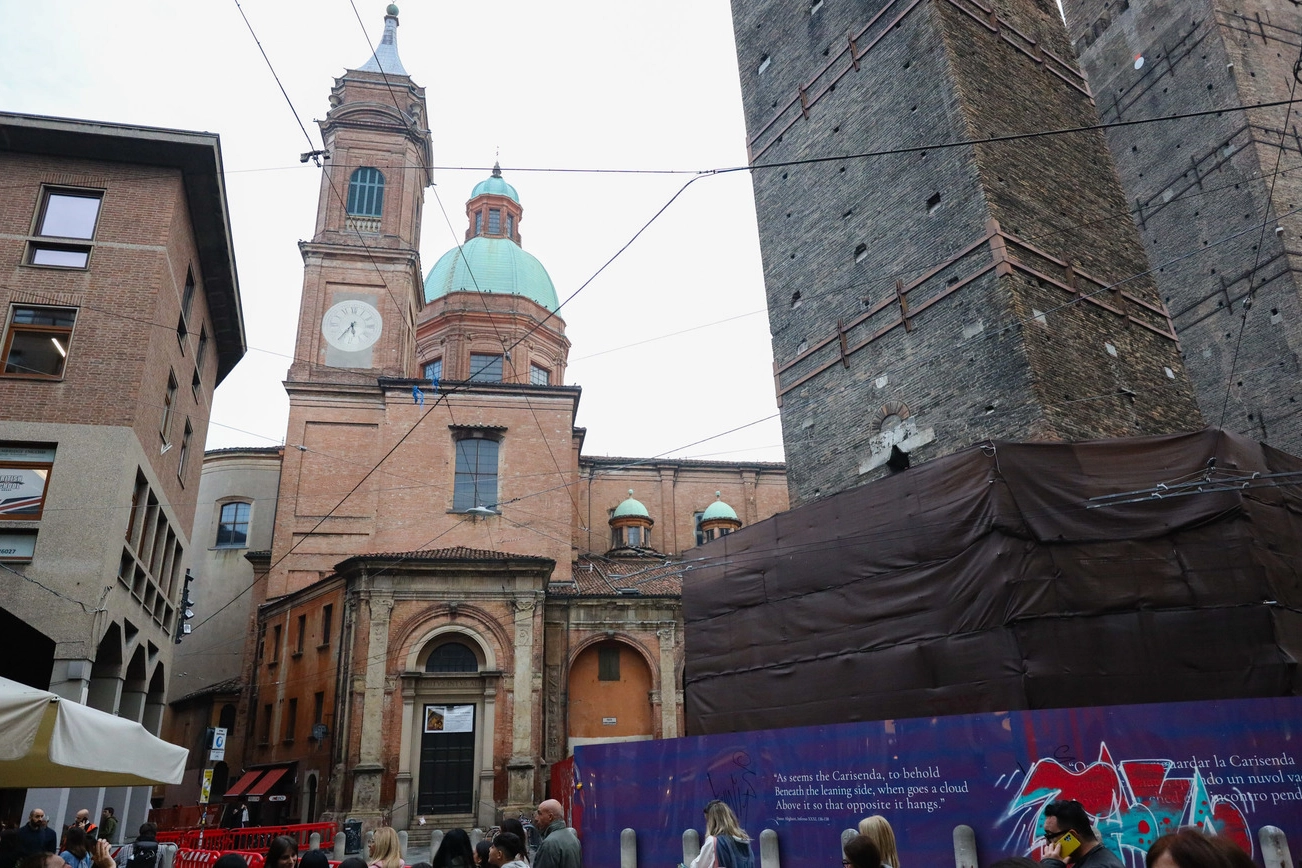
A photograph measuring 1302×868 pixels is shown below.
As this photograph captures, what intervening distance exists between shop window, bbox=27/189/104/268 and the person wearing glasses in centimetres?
1623

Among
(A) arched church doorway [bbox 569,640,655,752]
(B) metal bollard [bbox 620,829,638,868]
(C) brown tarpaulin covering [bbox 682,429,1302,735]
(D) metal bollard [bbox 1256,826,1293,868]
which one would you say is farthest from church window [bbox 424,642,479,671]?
(D) metal bollard [bbox 1256,826,1293,868]

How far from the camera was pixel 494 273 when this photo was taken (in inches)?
1636

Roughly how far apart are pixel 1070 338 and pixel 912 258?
2.77m

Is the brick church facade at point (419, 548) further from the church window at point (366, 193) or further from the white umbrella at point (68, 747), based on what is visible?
the white umbrella at point (68, 747)

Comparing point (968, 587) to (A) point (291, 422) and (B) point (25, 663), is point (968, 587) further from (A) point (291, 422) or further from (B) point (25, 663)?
(A) point (291, 422)

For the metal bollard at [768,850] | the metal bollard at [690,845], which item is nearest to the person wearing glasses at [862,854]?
the metal bollard at [768,850]

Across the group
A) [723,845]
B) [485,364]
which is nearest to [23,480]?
[723,845]

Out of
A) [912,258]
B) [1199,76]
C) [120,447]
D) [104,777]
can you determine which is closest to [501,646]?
[120,447]

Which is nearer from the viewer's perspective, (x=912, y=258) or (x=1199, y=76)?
(x=912, y=258)

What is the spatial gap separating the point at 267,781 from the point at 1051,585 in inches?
873

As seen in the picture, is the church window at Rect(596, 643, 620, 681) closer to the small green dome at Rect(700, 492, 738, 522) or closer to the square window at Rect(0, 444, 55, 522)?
the small green dome at Rect(700, 492, 738, 522)

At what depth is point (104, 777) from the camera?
A: 281 inches

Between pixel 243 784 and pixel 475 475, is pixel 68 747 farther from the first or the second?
pixel 475 475

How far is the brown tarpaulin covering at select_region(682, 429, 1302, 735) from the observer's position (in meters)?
9.94
